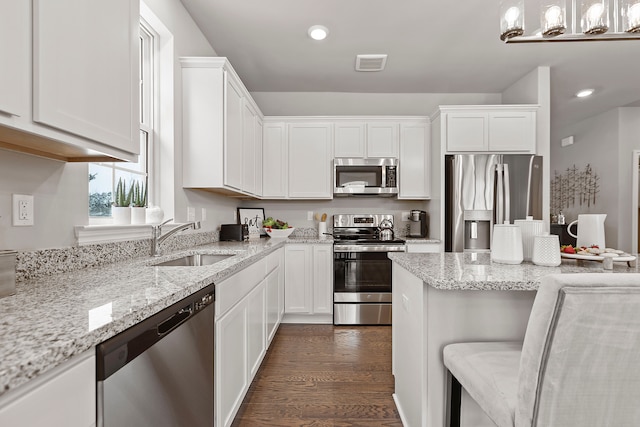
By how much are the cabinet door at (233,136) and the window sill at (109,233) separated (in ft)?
2.55

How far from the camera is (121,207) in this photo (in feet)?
5.87

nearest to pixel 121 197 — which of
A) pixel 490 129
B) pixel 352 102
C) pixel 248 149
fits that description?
pixel 248 149

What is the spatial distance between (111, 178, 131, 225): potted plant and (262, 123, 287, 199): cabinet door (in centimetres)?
214

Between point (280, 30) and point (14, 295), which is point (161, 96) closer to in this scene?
point (280, 30)

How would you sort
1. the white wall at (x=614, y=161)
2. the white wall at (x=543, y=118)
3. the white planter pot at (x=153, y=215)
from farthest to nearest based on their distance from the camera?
1. the white wall at (x=614, y=161)
2. the white wall at (x=543, y=118)
3. the white planter pot at (x=153, y=215)

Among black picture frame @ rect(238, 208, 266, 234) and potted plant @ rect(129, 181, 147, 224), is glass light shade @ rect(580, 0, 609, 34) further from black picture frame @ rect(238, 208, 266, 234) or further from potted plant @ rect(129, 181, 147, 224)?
black picture frame @ rect(238, 208, 266, 234)

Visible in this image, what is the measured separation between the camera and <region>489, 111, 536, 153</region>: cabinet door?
3619mm

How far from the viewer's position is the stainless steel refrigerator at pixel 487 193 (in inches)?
137

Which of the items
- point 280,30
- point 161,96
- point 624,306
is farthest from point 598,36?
point 161,96

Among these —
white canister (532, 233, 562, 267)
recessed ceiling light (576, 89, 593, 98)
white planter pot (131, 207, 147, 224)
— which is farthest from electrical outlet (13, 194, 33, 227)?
recessed ceiling light (576, 89, 593, 98)

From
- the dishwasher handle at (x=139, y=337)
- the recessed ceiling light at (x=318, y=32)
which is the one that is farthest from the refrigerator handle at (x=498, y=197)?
the dishwasher handle at (x=139, y=337)

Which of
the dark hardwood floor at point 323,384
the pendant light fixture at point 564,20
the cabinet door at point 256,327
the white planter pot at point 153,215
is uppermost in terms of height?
the pendant light fixture at point 564,20

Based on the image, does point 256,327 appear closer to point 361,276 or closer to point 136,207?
point 136,207

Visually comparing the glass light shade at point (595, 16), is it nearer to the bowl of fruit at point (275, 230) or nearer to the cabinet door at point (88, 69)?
the cabinet door at point (88, 69)
